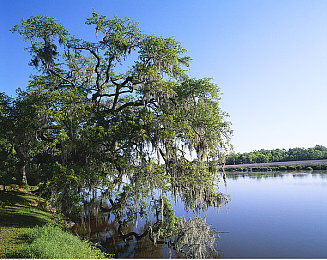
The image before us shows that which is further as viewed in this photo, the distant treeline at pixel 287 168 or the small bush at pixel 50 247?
the distant treeline at pixel 287 168

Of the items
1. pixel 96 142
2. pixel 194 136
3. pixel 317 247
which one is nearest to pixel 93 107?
pixel 96 142

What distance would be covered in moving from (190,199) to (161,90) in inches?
281

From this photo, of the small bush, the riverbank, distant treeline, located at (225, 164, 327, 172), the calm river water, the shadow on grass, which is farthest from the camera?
the riverbank

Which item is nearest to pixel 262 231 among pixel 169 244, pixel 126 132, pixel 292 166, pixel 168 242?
pixel 169 244

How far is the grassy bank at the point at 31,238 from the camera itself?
8.12 m

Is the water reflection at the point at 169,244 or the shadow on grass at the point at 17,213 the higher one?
the shadow on grass at the point at 17,213

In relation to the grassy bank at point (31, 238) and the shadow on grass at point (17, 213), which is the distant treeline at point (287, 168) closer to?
the grassy bank at point (31, 238)

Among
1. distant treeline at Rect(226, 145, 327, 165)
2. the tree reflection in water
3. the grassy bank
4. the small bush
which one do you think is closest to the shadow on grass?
the grassy bank

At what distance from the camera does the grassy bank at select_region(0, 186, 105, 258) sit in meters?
8.12

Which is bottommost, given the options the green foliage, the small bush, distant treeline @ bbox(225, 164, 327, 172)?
distant treeline @ bbox(225, 164, 327, 172)

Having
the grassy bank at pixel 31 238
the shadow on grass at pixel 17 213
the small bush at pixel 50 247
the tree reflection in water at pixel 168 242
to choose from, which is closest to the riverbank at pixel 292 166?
the tree reflection in water at pixel 168 242

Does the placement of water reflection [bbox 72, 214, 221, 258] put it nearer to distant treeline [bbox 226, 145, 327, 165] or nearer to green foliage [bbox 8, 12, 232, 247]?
green foliage [bbox 8, 12, 232, 247]

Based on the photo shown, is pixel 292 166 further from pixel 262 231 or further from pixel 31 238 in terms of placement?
pixel 31 238

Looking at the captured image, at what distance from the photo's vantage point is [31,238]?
10047 mm
